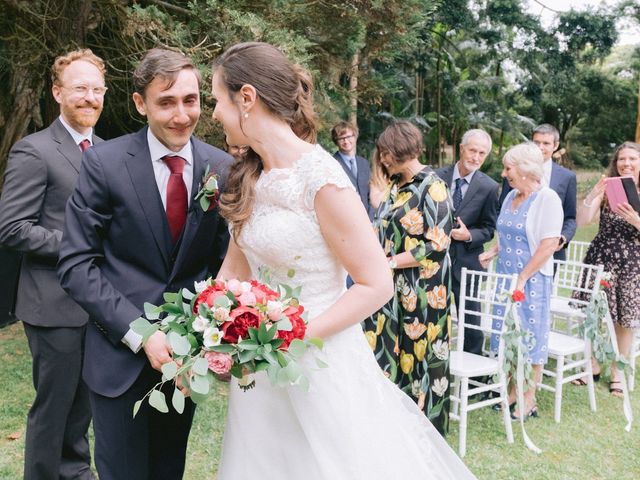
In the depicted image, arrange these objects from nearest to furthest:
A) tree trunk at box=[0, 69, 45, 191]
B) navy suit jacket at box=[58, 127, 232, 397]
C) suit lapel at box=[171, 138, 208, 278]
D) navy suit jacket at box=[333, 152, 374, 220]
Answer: navy suit jacket at box=[58, 127, 232, 397] → suit lapel at box=[171, 138, 208, 278] → tree trunk at box=[0, 69, 45, 191] → navy suit jacket at box=[333, 152, 374, 220]

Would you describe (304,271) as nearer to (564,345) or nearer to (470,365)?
(470,365)

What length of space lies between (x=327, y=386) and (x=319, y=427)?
14 cm

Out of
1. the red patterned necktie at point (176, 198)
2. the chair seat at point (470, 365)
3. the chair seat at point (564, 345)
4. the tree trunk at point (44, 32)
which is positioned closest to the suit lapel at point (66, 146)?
the red patterned necktie at point (176, 198)

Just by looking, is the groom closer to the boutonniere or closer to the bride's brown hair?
the boutonniere

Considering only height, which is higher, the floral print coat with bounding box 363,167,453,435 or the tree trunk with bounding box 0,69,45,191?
the tree trunk with bounding box 0,69,45,191

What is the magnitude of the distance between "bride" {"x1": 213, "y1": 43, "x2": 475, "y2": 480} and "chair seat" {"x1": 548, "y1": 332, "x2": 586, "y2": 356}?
311 cm

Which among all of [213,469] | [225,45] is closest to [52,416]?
[213,469]

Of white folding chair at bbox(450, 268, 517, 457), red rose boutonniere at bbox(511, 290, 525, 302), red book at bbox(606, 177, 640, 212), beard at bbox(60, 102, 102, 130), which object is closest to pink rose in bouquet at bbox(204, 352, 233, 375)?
beard at bbox(60, 102, 102, 130)

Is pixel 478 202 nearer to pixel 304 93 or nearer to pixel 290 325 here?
pixel 304 93

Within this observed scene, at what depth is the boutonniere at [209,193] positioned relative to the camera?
91.7 inches

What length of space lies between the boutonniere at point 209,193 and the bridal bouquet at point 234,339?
20.4 inches

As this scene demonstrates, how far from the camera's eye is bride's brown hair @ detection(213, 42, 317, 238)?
81.0 inches

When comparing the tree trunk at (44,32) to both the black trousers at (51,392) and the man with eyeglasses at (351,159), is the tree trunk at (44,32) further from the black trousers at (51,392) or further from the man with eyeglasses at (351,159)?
the black trousers at (51,392)

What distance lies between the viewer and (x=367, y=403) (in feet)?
7.29
